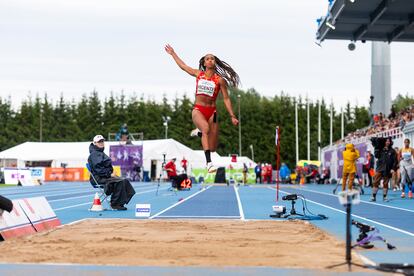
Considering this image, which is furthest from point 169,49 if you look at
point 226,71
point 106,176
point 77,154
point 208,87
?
point 77,154

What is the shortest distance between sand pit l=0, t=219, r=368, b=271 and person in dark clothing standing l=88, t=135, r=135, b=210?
14.8 ft

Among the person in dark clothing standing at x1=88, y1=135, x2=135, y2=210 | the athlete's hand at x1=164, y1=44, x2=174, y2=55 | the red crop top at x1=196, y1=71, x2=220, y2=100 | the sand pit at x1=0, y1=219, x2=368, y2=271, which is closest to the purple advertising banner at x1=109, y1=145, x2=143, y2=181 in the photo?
the person in dark clothing standing at x1=88, y1=135, x2=135, y2=210

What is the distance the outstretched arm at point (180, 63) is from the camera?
289 inches

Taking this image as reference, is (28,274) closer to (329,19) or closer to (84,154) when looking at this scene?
(329,19)

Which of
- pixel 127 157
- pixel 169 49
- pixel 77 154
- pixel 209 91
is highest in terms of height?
pixel 77 154

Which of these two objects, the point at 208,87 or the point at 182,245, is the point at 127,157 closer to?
the point at 182,245

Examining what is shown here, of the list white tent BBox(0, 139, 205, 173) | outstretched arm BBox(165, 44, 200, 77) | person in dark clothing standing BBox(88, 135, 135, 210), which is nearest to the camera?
outstretched arm BBox(165, 44, 200, 77)

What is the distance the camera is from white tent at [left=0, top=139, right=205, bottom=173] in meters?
55.1

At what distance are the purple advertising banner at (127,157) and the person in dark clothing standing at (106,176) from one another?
114ft

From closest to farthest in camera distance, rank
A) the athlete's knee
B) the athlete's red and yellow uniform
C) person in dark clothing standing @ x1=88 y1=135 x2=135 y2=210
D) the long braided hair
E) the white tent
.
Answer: the athlete's knee
the athlete's red and yellow uniform
the long braided hair
person in dark clothing standing @ x1=88 y1=135 x2=135 y2=210
the white tent

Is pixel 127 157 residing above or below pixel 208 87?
above

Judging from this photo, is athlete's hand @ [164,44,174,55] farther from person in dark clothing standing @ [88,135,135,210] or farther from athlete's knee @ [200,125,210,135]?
person in dark clothing standing @ [88,135,135,210]

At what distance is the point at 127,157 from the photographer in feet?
168

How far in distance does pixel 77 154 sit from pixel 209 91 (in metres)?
52.0
